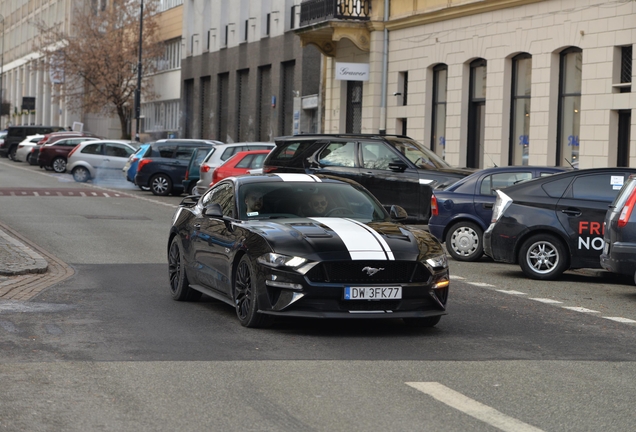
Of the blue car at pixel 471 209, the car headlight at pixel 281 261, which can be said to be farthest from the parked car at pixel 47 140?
the car headlight at pixel 281 261

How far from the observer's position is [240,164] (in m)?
28.9

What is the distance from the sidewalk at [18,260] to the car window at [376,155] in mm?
7513

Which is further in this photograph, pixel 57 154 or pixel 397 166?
pixel 57 154

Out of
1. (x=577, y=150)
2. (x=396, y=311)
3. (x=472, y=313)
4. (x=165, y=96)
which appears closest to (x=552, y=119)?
(x=577, y=150)

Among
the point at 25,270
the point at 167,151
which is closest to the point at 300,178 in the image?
the point at 25,270

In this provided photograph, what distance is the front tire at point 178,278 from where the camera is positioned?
40.3ft

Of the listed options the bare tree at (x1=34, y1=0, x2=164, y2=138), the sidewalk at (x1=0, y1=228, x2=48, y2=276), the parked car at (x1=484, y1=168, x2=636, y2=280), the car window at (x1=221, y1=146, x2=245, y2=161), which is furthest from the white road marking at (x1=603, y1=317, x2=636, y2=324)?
the bare tree at (x1=34, y1=0, x2=164, y2=138)

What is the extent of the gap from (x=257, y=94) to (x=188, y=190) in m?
16.7

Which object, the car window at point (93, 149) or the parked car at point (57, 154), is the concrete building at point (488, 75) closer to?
the car window at point (93, 149)

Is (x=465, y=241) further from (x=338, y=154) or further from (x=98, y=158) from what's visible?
(x=98, y=158)

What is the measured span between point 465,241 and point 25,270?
271 inches

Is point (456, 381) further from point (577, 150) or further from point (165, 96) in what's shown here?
point (165, 96)

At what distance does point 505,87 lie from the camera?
31.0 meters

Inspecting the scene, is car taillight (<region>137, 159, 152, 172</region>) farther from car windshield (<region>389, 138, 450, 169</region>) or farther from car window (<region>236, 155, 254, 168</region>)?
car windshield (<region>389, 138, 450, 169</region>)
